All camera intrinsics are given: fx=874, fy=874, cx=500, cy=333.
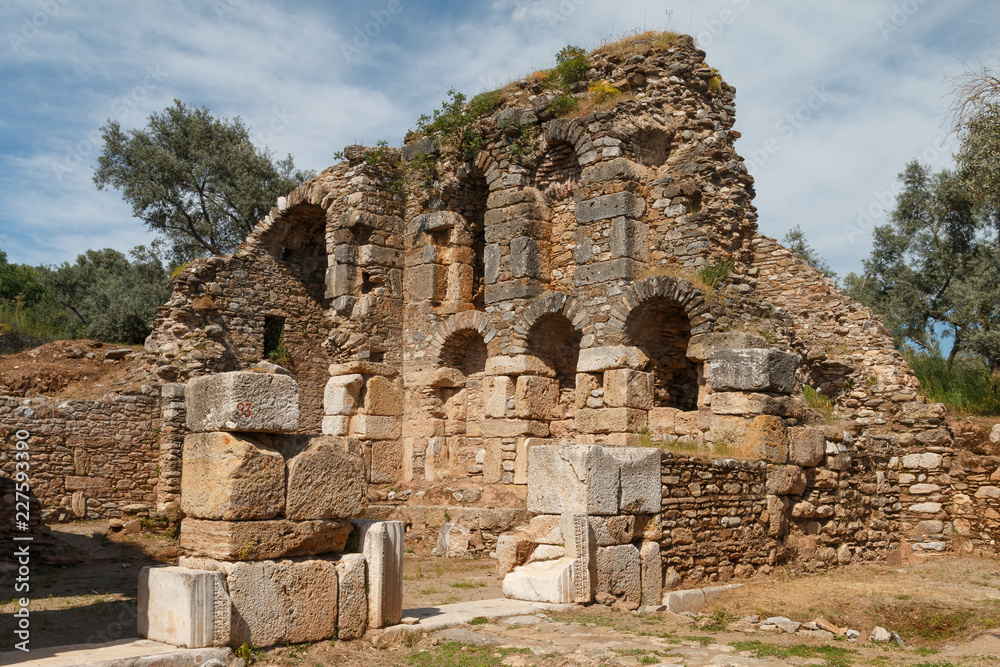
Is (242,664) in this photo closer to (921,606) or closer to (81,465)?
(921,606)

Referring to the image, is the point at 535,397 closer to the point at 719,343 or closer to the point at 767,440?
the point at 719,343

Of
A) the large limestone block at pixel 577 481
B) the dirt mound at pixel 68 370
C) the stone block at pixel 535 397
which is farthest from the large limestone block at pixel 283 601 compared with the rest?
the dirt mound at pixel 68 370

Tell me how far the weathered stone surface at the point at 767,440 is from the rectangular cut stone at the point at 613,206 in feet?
13.5

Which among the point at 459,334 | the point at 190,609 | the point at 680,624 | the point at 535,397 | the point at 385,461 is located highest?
the point at 459,334

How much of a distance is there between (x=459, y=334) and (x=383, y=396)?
70.4 inches

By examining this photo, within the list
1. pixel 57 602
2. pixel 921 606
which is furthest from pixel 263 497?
pixel 921 606

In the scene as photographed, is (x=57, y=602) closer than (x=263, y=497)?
No

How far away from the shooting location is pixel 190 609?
608 cm

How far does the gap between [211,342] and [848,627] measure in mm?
13056

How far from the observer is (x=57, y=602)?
9.39 meters

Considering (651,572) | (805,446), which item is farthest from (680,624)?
(805,446)

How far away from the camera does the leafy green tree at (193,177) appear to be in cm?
2658

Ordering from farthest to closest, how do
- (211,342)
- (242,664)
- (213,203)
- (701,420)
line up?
(213,203) < (211,342) < (701,420) < (242,664)

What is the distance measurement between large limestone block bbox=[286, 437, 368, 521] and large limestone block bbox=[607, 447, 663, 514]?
2.77 meters
